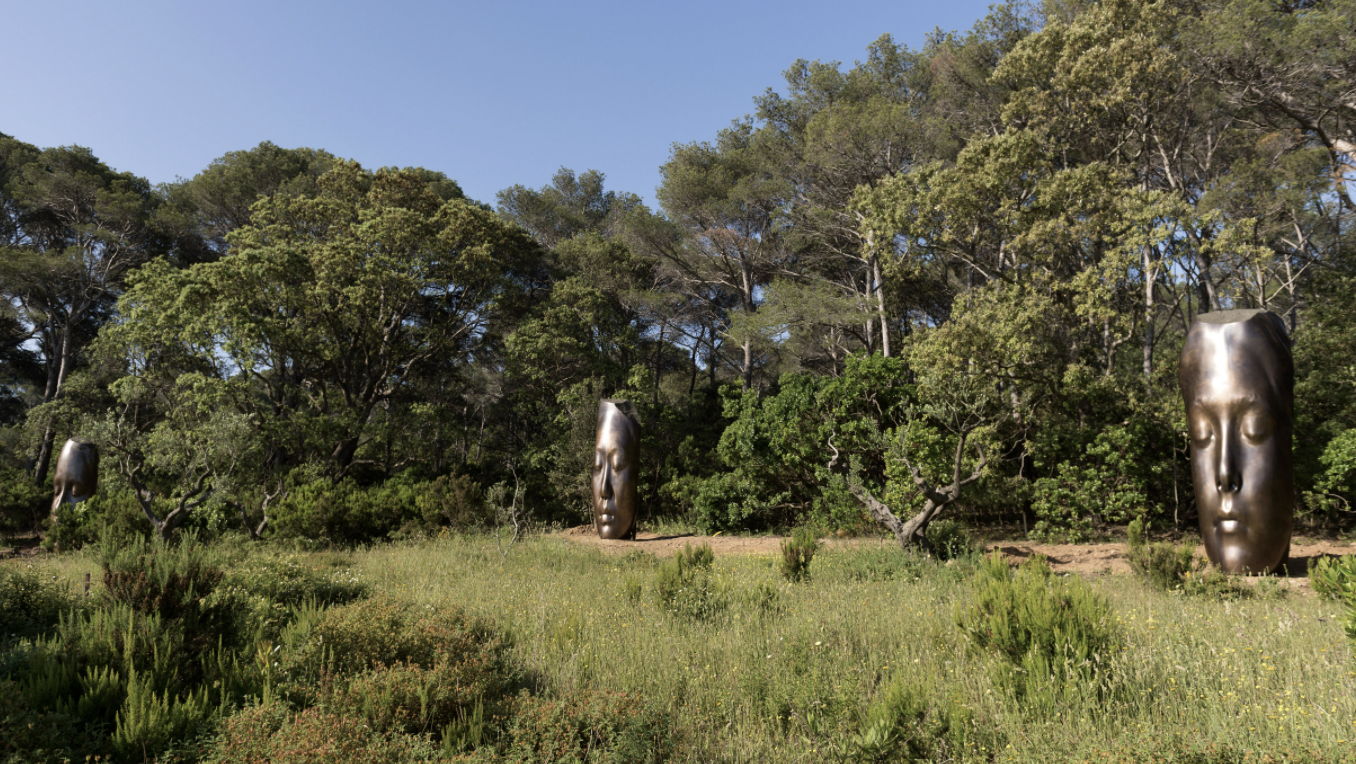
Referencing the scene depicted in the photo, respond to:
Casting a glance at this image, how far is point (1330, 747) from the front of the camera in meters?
2.54

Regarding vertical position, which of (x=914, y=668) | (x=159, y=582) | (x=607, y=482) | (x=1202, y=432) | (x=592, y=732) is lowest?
(x=592, y=732)

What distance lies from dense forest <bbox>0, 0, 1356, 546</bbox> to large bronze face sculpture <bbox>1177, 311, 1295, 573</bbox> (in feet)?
9.23

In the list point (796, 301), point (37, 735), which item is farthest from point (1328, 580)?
point (796, 301)

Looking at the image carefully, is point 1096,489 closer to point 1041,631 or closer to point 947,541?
point 947,541

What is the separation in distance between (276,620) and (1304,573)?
1162 centimetres

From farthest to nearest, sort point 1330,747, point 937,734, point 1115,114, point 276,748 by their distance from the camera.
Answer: point 1115,114
point 937,734
point 276,748
point 1330,747

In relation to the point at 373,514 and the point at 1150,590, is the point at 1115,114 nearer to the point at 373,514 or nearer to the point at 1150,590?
the point at 1150,590

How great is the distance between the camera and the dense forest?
11.4m

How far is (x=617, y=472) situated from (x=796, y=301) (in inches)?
276

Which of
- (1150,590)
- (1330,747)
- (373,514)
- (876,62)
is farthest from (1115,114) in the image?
(373,514)

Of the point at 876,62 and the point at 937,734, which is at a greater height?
the point at 876,62

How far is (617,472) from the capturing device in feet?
45.0

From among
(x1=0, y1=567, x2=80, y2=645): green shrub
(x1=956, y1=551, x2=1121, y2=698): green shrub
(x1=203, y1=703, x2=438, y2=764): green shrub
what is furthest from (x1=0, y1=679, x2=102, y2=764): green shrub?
(x1=956, y1=551, x2=1121, y2=698): green shrub

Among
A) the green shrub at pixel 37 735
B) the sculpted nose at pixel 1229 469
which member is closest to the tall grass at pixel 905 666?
the sculpted nose at pixel 1229 469
